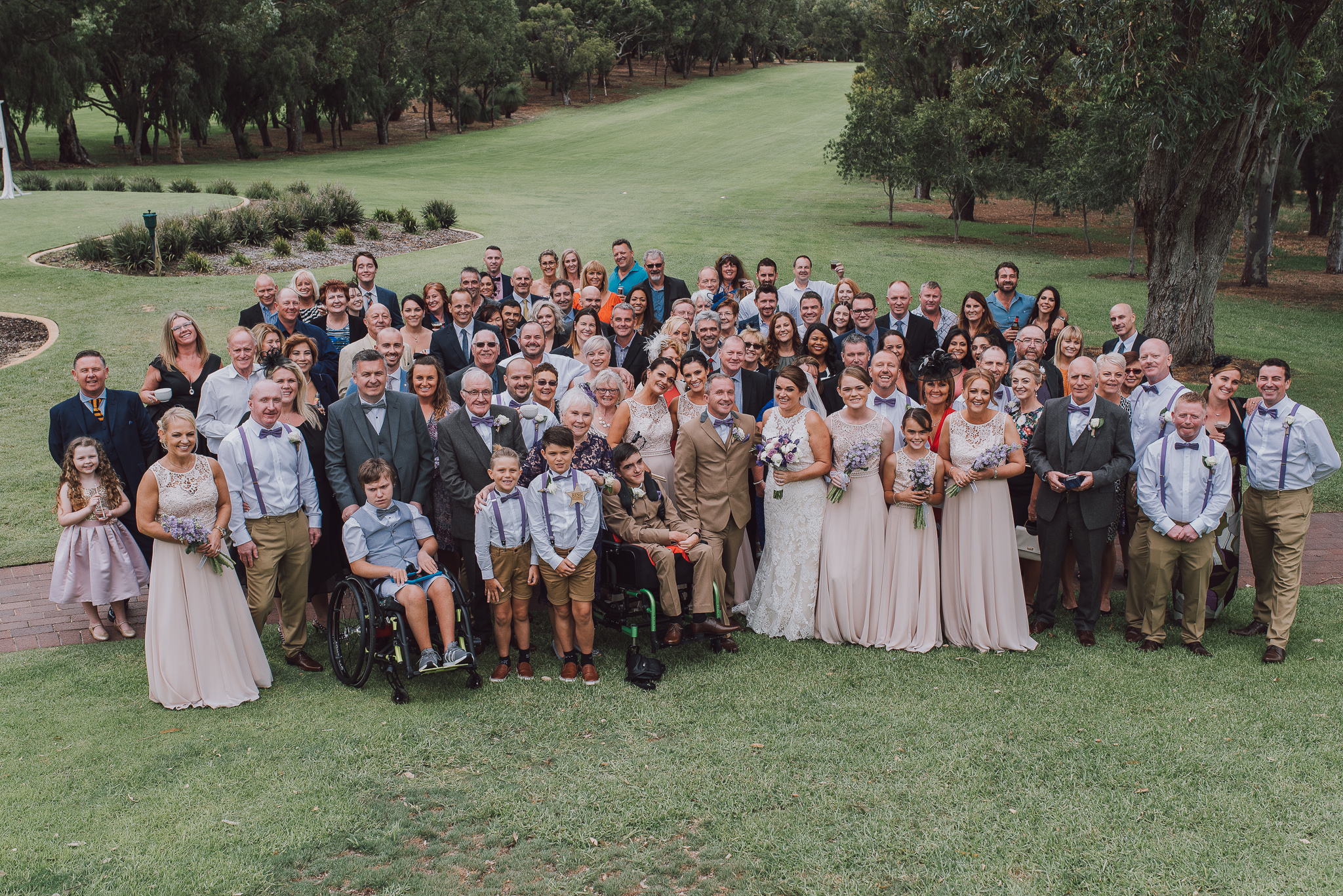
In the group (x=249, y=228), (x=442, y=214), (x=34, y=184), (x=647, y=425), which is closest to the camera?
(x=647, y=425)

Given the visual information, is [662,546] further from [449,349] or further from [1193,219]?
[1193,219]

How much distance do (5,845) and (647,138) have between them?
53439mm

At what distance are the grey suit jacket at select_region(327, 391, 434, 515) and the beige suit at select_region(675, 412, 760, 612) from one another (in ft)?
6.65

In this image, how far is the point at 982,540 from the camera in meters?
7.44

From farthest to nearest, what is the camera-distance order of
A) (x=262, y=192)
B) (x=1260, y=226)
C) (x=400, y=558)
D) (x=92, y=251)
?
(x=262, y=192) < (x=1260, y=226) < (x=92, y=251) < (x=400, y=558)

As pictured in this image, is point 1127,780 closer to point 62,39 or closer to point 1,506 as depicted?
point 1,506

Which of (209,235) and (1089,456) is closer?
(1089,456)

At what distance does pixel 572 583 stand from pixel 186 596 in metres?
2.68

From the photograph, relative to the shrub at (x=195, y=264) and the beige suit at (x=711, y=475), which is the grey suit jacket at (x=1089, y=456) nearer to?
the beige suit at (x=711, y=475)

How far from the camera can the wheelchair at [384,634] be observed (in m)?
6.45

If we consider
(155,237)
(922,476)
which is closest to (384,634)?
(922,476)

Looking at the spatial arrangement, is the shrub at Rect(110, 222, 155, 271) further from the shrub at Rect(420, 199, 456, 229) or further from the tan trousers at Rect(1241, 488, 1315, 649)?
the tan trousers at Rect(1241, 488, 1315, 649)

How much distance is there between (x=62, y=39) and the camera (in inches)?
1453

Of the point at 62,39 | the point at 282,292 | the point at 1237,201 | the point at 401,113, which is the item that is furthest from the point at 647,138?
the point at 282,292
